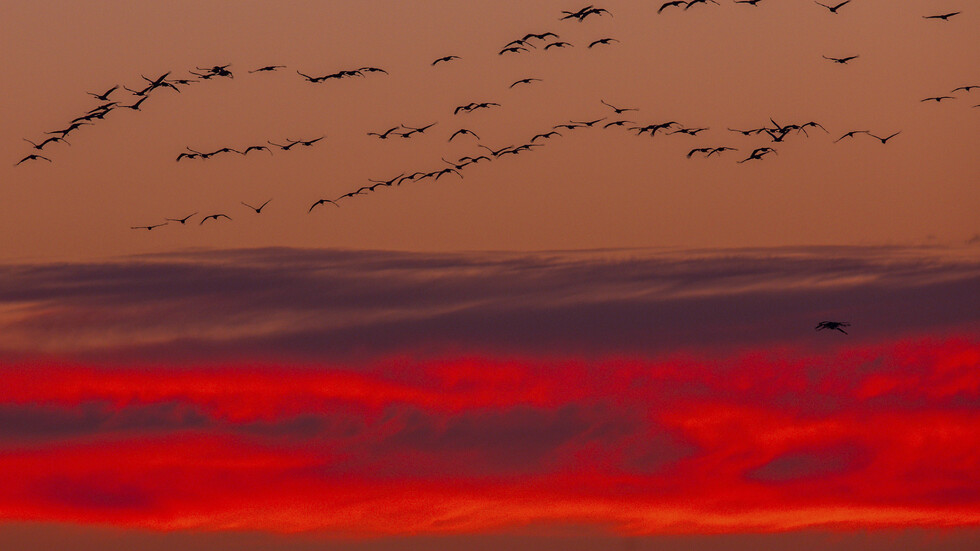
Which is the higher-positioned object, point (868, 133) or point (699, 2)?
point (699, 2)

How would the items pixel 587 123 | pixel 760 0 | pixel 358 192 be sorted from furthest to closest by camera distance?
pixel 358 192, pixel 587 123, pixel 760 0

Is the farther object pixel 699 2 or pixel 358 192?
pixel 358 192

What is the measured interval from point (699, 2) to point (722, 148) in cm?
1328

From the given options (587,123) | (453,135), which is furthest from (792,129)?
(453,135)

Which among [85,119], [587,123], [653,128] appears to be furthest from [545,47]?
[85,119]

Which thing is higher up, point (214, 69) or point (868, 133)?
point (214, 69)

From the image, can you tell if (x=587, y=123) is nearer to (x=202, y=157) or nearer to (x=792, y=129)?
(x=792, y=129)

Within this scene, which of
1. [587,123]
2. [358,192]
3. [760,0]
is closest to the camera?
[760,0]

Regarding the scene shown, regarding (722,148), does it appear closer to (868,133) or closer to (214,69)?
(868,133)

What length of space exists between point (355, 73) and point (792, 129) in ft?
85.6

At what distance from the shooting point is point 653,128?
355ft

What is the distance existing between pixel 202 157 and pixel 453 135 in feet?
62.5

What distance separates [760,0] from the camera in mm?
94875

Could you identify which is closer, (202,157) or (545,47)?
(545,47)
